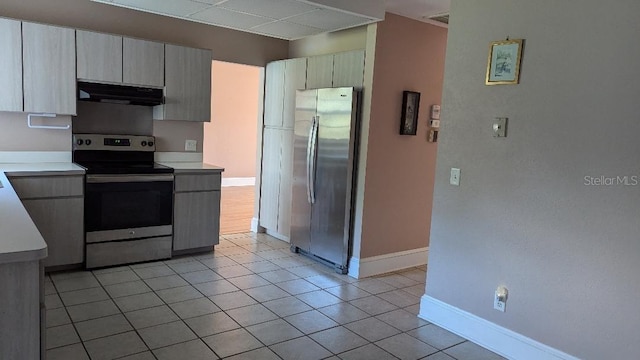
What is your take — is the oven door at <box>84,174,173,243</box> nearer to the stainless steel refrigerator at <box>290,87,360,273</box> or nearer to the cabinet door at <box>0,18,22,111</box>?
the cabinet door at <box>0,18,22,111</box>

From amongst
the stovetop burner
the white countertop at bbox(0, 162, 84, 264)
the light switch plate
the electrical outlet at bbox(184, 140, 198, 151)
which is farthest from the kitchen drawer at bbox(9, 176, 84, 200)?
the light switch plate

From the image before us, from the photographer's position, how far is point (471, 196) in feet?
9.95

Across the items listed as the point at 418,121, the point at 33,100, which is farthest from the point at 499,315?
the point at 33,100

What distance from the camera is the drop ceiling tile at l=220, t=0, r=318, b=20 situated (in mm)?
Answer: 3602

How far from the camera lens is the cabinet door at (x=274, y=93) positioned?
5121mm

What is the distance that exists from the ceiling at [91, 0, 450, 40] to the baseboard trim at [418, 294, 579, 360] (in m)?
2.38

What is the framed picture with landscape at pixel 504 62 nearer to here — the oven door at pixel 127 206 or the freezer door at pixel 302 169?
the freezer door at pixel 302 169

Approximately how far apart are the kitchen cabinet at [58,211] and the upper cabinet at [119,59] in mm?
962

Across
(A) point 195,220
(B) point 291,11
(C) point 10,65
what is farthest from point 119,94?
(B) point 291,11

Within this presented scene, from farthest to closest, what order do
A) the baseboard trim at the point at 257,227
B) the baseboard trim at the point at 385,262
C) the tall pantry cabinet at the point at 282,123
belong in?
the baseboard trim at the point at 257,227 → the tall pantry cabinet at the point at 282,123 → the baseboard trim at the point at 385,262

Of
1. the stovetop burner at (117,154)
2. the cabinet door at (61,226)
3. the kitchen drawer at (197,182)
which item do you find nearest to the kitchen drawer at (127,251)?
the cabinet door at (61,226)

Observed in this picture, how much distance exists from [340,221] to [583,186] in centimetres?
220

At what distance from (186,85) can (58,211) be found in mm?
1646

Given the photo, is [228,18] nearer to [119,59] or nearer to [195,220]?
[119,59]
